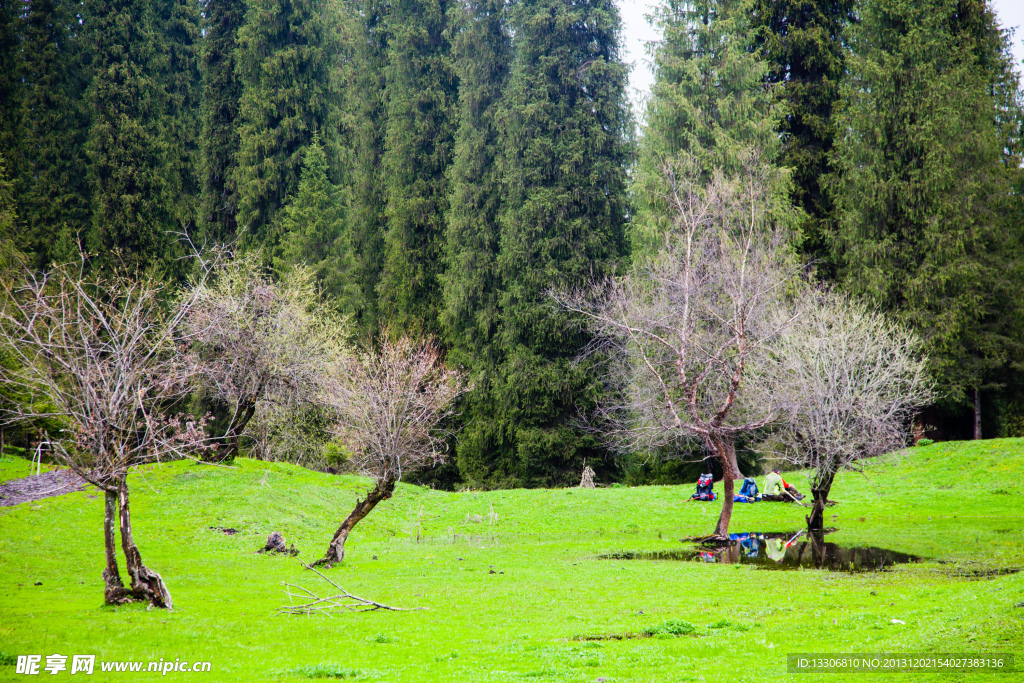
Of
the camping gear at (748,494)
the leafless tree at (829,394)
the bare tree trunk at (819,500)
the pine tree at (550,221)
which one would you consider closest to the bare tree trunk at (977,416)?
the leafless tree at (829,394)

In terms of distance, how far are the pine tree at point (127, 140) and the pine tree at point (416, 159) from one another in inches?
568

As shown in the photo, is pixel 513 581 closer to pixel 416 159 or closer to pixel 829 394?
pixel 829 394

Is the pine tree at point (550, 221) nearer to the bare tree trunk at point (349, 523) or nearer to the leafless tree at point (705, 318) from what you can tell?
the leafless tree at point (705, 318)

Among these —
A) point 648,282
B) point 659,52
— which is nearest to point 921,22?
point 659,52

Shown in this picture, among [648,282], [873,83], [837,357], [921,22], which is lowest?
[837,357]

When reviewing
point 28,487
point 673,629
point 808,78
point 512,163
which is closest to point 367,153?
point 512,163

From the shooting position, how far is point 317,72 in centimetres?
4597

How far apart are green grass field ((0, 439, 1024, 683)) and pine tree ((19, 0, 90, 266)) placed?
24.9 m

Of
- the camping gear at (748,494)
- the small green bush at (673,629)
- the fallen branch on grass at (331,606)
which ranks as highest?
the camping gear at (748,494)

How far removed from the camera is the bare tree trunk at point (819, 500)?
1844 centimetres

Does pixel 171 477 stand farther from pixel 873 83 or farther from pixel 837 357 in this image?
pixel 873 83

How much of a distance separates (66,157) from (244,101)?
11328mm

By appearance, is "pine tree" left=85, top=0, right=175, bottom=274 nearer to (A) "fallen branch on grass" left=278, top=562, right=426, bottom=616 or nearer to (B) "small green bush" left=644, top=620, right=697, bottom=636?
(A) "fallen branch on grass" left=278, top=562, right=426, bottom=616

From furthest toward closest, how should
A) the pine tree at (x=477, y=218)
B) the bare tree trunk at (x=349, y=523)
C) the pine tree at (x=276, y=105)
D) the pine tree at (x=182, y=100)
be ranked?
the pine tree at (x=182, y=100)
the pine tree at (x=276, y=105)
the pine tree at (x=477, y=218)
the bare tree trunk at (x=349, y=523)
